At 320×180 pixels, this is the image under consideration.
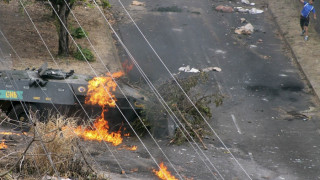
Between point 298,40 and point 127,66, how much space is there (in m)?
7.17

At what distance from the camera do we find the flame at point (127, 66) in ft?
66.9

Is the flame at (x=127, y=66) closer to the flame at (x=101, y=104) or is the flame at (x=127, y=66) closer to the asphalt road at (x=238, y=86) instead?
the asphalt road at (x=238, y=86)

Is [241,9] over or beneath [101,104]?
beneath

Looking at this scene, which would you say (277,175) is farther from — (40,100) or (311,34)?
(311,34)

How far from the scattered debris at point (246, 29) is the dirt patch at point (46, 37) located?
17.5 feet

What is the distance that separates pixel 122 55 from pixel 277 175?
983cm

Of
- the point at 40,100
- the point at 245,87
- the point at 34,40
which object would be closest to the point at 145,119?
the point at 40,100

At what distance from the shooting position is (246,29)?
24.5m

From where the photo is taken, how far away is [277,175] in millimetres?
13586

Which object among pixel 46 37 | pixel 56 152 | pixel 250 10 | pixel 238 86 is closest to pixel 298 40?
pixel 250 10

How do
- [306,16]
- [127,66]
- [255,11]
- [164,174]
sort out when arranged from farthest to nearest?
[255,11], [306,16], [127,66], [164,174]

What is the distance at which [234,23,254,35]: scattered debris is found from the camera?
79.8 ft

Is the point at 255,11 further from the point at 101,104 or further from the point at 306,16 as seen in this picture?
the point at 101,104

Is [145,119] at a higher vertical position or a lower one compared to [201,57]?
higher
